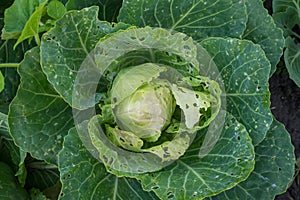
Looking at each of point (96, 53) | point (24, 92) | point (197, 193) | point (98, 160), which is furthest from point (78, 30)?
point (197, 193)

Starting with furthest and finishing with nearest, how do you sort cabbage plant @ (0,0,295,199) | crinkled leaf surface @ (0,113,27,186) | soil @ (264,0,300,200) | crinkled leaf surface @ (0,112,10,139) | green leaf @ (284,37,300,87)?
soil @ (264,0,300,200) → green leaf @ (284,37,300,87) → crinkled leaf surface @ (0,113,27,186) → crinkled leaf surface @ (0,112,10,139) → cabbage plant @ (0,0,295,199)

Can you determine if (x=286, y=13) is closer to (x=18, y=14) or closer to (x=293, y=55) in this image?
(x=293, y=55)

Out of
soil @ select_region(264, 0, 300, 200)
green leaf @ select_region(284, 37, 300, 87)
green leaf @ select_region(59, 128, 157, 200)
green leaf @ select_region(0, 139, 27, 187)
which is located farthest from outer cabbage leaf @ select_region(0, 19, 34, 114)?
soil @ select_region(264, 0, 300, 200)

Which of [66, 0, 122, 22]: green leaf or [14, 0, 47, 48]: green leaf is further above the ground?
[14, 0, 47, 48]: green leaf

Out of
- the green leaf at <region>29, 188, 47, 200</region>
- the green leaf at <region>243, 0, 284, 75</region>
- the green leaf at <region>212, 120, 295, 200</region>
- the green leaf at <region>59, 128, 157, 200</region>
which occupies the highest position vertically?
the green leaf at <region>243, 0, 284, 75</region>

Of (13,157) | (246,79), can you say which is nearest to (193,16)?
(246,79)

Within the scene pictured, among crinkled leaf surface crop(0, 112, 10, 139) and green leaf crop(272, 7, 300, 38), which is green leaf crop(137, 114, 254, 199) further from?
green leaf crop(272, 7, 300, 38)

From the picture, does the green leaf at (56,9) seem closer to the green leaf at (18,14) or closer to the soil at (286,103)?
the green leaf at (18,14)
